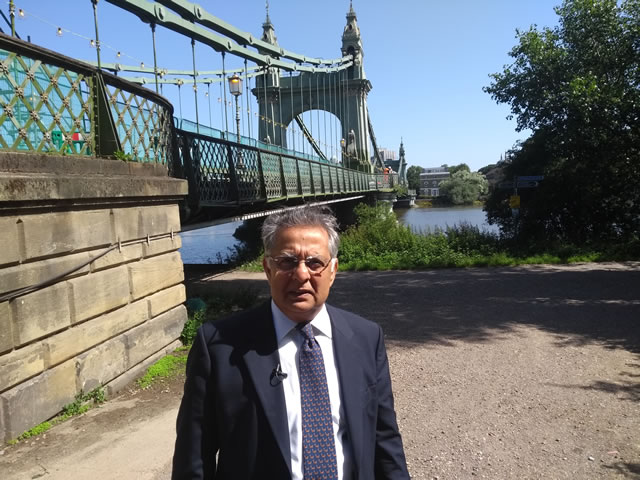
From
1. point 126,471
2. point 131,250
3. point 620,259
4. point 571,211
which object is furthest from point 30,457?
point 571,211

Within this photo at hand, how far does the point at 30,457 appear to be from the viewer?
290cm

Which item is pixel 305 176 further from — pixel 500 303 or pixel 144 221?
pixel 144 221

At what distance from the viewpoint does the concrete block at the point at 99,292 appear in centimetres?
356

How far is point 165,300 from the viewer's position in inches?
189

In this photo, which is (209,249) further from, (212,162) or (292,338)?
(292,338)

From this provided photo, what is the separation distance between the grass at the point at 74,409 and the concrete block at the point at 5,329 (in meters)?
0.54

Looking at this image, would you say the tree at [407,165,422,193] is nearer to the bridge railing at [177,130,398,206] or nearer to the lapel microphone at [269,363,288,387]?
the bridge railing at [177,130,398,206]

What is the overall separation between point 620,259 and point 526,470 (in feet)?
34.3

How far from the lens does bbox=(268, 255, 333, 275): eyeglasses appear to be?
1.43 meters

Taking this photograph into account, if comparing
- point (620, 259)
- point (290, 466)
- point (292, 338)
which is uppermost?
point (292, 338)

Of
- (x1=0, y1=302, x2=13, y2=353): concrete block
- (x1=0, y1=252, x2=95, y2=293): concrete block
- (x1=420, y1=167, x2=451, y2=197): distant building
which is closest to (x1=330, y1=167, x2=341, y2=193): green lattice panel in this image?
(x1=0, y1=252, x2=95, y2=293): concrete block

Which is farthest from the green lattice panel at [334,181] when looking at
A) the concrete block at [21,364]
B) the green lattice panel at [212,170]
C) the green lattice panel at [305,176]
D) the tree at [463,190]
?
the tree at [463,190]

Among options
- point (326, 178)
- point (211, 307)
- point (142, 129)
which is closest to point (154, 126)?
point (142, 129)

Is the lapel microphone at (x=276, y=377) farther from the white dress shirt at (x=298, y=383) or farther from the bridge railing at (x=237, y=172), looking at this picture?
the bridge railing at (x=237, y=172)
